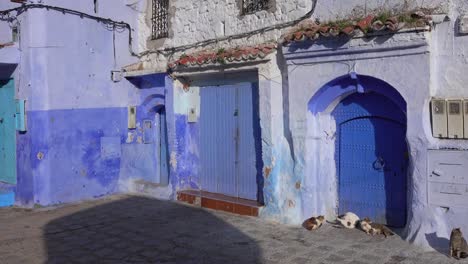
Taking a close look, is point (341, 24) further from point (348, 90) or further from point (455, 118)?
point (455, 118)

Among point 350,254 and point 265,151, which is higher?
point 265,151

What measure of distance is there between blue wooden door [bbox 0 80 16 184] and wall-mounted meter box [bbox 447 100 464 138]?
9.10 m

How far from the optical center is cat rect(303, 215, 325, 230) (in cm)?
796

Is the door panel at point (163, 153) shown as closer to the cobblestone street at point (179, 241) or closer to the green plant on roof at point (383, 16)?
the cobblestone street at point (179, 241)

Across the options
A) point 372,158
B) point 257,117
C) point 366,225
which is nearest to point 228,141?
point 257,117

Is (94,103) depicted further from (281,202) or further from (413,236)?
(413,236)

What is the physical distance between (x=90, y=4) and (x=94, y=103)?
227 centimetres

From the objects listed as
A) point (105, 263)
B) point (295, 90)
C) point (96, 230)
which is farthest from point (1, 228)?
point (295, 90)

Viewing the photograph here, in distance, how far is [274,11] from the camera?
8.88 metres

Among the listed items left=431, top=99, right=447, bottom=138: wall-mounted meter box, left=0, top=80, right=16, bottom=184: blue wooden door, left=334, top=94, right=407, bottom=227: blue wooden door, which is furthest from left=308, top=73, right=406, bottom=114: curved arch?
left=0, top=80, right=16, bottom=184: blue wooden door

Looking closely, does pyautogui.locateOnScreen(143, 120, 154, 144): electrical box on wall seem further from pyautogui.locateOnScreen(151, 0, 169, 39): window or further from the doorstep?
pyautogui.locateOnScreen(151, 0, 169, 39): window

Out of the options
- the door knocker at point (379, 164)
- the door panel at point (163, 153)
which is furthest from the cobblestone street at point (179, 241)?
the door panel at point (163, 153)

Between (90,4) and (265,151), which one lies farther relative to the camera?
(90,4)

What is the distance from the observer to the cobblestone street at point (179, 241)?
22.2 feet
